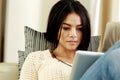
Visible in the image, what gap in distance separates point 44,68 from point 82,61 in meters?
0.49

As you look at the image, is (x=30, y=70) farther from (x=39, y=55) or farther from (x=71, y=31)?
(x=71, y=31)

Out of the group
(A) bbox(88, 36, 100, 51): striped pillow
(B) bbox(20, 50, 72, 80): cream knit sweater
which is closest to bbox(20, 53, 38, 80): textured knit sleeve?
(B) bbox(20, 50, 72, 80): cream knit sweater

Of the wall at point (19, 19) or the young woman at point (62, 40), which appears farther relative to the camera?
the wall at point (19, 19)

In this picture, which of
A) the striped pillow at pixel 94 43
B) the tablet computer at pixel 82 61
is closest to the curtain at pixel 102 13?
the striped pillow at pixel 94 43

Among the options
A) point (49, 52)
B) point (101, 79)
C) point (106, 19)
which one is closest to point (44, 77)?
point (49, 52)

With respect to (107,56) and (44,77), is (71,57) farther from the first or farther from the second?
(107,56)

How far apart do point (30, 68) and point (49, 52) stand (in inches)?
6.1

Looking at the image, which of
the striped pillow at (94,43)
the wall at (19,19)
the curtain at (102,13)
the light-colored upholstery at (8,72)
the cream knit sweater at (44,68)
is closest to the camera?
the cream knit sweater at (44,68)

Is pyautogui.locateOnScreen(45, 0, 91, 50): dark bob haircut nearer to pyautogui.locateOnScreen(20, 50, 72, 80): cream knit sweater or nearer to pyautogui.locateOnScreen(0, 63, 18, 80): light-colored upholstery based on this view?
pyautogui.locateOnScreen(20, 50, 72, 80): cream knit sweater

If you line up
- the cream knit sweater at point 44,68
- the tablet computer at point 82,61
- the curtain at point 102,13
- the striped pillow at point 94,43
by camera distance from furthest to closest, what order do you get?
the curtain at point 102,13
the striped pillow at point 94,43
the cream knit sweater at point 44,68
the tablet computer at point 82,61

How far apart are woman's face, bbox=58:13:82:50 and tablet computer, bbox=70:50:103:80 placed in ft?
1.58

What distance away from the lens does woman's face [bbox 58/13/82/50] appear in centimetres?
139

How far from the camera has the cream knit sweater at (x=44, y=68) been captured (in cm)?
130

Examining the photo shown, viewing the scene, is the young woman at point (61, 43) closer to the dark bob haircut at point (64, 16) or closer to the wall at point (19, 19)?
the dark bob haircut at point (64, 16)
